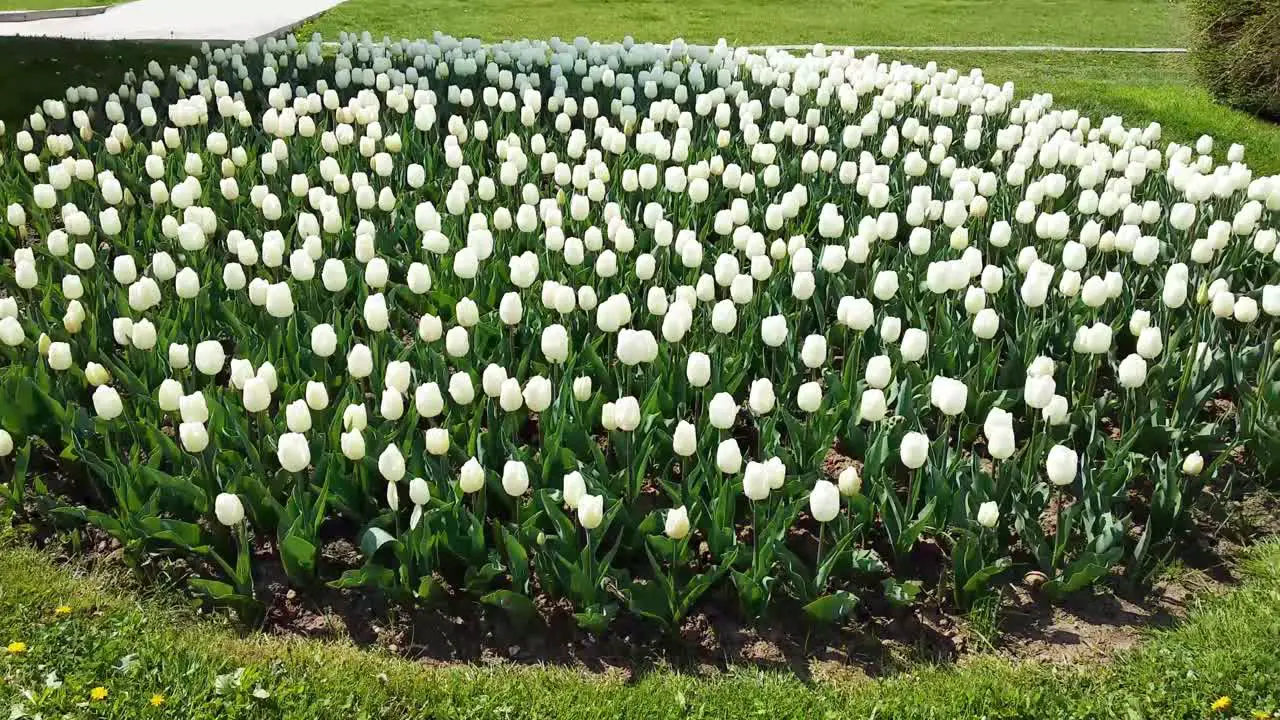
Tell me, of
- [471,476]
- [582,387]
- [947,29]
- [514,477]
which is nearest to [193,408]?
[471,476]

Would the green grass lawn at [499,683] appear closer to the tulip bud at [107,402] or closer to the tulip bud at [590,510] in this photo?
the tulip bud at [590,510]

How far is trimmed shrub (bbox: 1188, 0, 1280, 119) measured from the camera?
33.4 ft

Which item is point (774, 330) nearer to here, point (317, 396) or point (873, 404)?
point (873, 404)

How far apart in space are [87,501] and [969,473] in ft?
10.1

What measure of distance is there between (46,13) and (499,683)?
16.8 meters

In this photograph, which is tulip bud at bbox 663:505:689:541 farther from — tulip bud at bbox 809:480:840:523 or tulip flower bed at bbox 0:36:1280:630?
tulip bud at bbox 809:480:840:523

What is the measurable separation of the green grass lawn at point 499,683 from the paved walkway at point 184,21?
39.8ft

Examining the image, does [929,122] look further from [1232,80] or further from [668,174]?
[1232,80]

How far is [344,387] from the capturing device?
14.0 ft

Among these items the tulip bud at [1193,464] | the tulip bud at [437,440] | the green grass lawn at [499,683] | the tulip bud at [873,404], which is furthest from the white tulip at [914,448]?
the tulip bud at [437,440]

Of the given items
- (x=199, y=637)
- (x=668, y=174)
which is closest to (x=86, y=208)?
(x=668, y=174)

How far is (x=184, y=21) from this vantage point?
15727mm

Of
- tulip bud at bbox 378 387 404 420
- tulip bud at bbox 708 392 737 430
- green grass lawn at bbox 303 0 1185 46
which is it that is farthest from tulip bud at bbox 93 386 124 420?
green grass lawn at bbox 303 0 1185 46

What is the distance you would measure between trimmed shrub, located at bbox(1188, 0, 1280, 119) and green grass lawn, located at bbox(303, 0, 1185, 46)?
4196 millimetres
